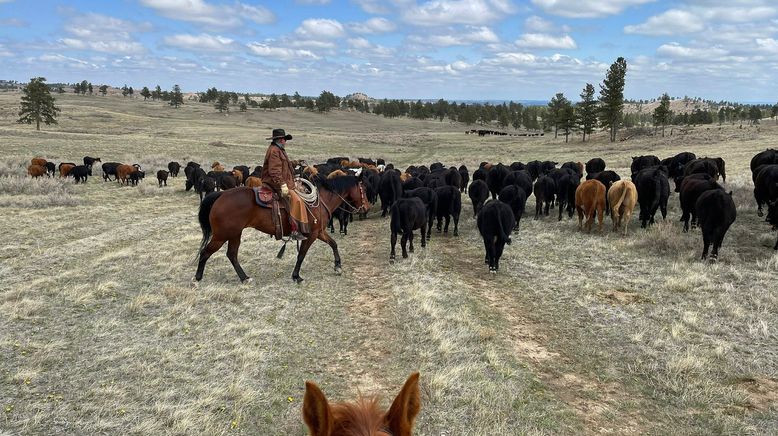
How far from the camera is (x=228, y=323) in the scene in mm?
7270

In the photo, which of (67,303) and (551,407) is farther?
(67,303)

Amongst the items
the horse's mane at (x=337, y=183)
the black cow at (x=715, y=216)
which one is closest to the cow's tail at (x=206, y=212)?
the horse's mane at (x=337, y=183)

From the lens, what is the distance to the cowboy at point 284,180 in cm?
889

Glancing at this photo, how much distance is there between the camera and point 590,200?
13273 mm

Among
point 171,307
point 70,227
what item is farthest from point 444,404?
point 70,227

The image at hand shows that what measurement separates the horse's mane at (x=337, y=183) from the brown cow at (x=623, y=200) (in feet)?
25.5

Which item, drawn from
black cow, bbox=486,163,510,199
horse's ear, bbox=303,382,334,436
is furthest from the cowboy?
black cow, bbox=486,163,510,199

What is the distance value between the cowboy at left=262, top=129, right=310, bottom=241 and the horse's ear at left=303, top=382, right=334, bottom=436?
740cm

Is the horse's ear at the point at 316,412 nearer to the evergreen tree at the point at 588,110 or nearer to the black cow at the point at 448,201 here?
the black cow at the point at 448,201

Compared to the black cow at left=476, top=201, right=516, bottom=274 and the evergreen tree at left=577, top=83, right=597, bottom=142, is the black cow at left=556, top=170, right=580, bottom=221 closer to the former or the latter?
the black cow at left=476, top=201, right=516, bottom=274

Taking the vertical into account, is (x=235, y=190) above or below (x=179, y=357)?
above

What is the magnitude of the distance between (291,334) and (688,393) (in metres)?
5.49

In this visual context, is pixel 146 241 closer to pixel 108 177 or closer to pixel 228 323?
pixel 228 323

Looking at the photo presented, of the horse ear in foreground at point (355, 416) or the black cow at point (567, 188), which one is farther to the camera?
the black cow at point (567, 188)
